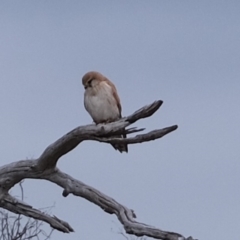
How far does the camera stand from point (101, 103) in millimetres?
10766

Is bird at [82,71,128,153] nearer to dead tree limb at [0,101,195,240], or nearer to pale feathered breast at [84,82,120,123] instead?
pale feathered breast at [84,82,120,123]

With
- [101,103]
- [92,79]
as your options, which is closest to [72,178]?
[101,103]

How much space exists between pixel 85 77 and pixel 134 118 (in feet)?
9.86

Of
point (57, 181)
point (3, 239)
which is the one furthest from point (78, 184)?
point (3, 239)

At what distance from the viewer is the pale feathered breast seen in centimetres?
1077

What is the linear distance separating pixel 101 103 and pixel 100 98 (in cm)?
7

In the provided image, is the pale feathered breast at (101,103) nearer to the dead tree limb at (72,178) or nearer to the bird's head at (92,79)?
the bird's head at (92,79)

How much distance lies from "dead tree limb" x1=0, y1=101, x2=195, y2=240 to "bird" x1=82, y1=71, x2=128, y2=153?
6.11 ft

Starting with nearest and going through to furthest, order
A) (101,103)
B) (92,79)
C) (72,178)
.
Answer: (72,178), (101,103), (92,79)

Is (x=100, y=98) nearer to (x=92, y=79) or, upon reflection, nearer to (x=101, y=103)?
(x=101, y=103)

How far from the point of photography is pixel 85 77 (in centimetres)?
1102

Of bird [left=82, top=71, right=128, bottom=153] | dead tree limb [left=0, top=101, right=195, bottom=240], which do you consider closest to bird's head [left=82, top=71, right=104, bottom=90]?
bird [left=82, top=71, right=128, bottom=153]

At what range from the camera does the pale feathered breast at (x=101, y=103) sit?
10.8m

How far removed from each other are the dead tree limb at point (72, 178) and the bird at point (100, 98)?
1.86m
